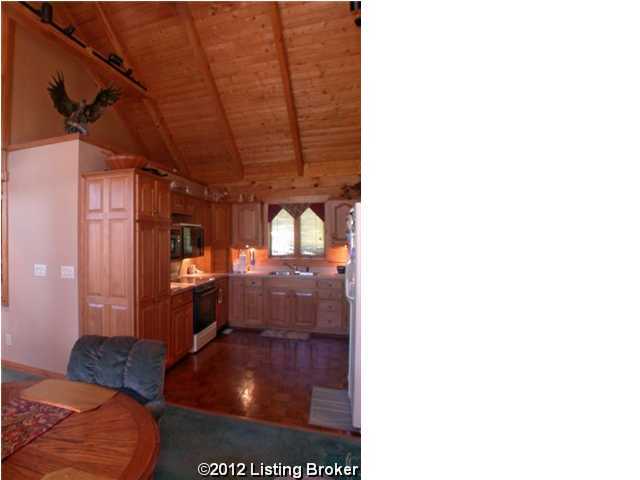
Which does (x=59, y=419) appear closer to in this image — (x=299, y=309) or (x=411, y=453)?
(x=411, y=453)

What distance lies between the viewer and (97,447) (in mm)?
851

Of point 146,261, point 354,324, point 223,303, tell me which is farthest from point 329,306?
point 146,261

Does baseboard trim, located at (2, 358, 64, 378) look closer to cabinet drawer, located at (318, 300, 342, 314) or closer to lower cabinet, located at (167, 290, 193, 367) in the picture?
lower cabinet, located at (167, 290, 193, 367)

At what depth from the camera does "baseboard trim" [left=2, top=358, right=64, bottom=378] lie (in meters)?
2.65

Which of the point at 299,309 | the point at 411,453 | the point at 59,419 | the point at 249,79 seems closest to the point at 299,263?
the point at 299,309

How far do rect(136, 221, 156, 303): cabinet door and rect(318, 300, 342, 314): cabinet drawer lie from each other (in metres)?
2.28

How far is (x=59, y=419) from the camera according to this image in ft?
3.21

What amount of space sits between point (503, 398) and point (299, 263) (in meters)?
4.37

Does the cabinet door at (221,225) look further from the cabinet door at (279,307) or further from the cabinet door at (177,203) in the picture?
the cabinet door at (279,307)

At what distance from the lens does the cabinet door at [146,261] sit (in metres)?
2.45

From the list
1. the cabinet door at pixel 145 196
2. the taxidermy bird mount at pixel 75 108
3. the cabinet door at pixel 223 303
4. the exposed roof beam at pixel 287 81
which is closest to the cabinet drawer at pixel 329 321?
the cabinet door at pixel 223 303

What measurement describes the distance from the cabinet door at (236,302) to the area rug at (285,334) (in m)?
0.51

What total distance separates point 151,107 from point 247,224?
2.30m

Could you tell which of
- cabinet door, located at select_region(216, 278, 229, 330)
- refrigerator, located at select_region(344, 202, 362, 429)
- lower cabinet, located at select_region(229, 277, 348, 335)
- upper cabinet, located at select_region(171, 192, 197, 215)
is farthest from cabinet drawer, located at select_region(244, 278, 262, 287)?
refrigerator, located at select_region(344, 202, 362, 429)
